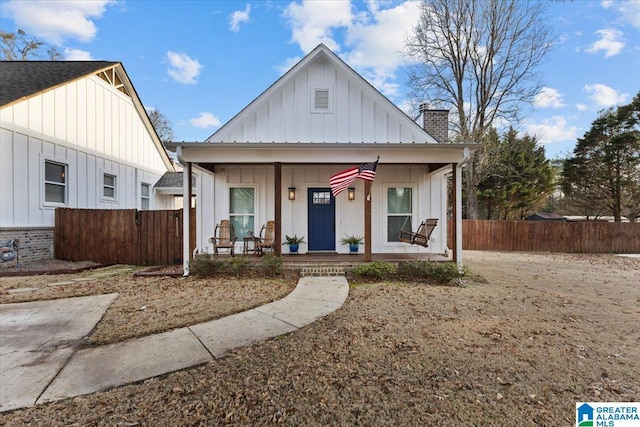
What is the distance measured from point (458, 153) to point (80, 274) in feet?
33.5

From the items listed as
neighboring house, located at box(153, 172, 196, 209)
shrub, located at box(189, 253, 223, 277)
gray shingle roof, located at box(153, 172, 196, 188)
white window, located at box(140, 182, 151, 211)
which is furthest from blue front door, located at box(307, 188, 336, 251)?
white window, located at box(140, 182, 151, 211)

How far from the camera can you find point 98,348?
11.2ft

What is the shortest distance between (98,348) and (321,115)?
7.91 meters

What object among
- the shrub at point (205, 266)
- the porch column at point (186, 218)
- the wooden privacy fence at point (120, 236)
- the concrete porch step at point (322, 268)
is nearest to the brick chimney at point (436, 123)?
the concrete porch step at point (322, 268)

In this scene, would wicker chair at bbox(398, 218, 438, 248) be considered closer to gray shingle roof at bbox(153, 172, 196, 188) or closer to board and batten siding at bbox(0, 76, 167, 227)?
board and batten siding at bbox(0, 76, 167, 227)

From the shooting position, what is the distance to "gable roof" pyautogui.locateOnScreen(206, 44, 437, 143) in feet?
30.1

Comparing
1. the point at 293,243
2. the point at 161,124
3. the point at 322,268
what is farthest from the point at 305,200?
the point at 161,124

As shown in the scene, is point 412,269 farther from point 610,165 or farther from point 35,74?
point 610,165

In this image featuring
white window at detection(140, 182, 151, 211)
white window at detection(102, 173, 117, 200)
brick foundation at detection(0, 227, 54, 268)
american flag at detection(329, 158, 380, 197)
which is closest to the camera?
american flag at detection(329, 158, 380, 197)

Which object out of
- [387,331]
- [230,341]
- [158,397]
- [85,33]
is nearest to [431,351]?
[387,331]

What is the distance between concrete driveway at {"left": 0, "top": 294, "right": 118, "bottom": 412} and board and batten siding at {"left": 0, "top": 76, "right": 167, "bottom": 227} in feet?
17.8

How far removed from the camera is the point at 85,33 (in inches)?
527

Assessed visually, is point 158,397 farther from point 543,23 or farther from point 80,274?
point 543,23

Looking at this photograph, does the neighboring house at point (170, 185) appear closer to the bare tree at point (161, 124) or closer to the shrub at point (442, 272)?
the shrub at point (442, 272)
